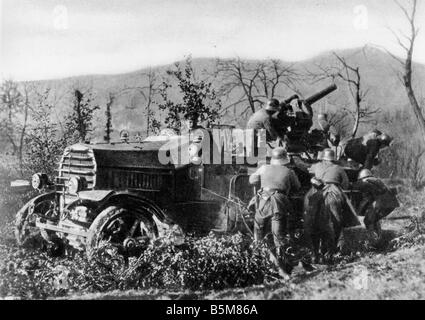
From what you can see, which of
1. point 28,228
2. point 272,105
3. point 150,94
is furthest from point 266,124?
point 150,94

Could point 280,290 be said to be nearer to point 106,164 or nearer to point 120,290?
point 120,290

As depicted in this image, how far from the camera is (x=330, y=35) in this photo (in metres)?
8.57

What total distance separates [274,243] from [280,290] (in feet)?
5.51

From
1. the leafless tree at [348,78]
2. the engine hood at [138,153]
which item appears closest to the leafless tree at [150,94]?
the leafless tree at [348,78]

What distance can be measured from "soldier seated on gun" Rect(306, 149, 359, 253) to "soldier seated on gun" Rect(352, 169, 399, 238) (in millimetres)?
1003

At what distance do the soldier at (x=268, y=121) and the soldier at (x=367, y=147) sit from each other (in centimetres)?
182

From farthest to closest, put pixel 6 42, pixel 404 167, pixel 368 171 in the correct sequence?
pixel 404 167 < pixel 368 171 < pixel 6 42

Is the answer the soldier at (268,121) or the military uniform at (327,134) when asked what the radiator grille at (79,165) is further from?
the military uniform at (327,134)

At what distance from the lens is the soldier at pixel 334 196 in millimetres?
8312

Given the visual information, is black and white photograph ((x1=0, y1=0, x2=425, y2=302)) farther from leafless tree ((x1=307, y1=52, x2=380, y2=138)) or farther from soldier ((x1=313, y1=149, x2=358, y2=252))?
leafless tree ((x1=307, y1=52, x2=380, y2=138))

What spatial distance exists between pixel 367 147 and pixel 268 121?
8.00ft

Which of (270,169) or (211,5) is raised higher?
(211,5)

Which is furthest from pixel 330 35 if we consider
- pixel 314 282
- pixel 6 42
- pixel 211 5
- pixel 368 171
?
pixel 6 42

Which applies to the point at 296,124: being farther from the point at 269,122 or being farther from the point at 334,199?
the point at 334,199
